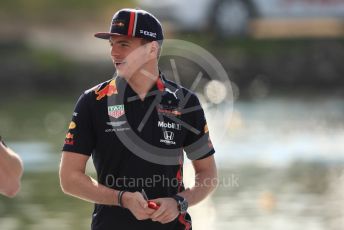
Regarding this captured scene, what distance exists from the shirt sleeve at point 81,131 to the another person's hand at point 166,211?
0.46 m

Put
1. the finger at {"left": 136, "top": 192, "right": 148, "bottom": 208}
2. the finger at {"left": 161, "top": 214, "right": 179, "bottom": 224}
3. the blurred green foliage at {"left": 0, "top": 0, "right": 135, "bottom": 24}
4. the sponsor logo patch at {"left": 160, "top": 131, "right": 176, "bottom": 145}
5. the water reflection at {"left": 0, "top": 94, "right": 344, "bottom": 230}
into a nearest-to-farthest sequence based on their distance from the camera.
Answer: the finger at {"left": 136, "top": 192, "right": 148, "bottom": 208} < the finger at {"left": 161, "top": 214, "right": 179, "bottom": 224} < the sponsor logo patch at {"left": 160, "top": 131, "right": 176, "bottom": 145} < the water reflection at {"left": 0, "top": 94, "right": 344, "bottom": 230} < the blurred green foliage at {"left": 0, "top": 0, "right": 135, "bottom": 24}

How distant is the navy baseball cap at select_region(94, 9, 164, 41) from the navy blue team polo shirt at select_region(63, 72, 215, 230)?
285 mm

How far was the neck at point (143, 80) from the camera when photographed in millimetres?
5674

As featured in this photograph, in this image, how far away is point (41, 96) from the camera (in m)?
28.6

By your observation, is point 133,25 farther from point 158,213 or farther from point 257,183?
point 257,183

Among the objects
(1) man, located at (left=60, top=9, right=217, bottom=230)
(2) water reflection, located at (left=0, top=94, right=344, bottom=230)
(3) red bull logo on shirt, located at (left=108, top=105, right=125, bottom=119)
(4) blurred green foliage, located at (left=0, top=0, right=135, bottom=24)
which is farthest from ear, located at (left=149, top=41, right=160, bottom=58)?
(4) blurred green foliage, located at (left=0, top=0, right=135, bottom=24)

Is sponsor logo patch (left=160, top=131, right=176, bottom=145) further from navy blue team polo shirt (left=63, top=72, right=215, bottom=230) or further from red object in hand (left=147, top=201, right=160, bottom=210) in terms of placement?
red object in hand (left=147, top=201, right=160, bottom=210)

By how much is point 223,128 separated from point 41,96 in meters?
9.90

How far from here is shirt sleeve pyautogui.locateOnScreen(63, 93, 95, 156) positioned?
18.2ft

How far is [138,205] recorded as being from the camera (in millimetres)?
5406

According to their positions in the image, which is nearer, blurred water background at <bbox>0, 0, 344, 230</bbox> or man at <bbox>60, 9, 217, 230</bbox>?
man at <bbox>60, 9, 217, 230</bbox>

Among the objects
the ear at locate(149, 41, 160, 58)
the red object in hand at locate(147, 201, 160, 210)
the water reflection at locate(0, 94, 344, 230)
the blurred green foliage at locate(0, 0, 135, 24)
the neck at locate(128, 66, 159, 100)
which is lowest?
the red object in hand at locate(147, 201, 160, 210)

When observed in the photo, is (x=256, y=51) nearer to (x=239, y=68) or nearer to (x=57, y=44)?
(x=239, y=68)

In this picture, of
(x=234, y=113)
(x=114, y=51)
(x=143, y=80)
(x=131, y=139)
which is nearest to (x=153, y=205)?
(x=131, y=139)
